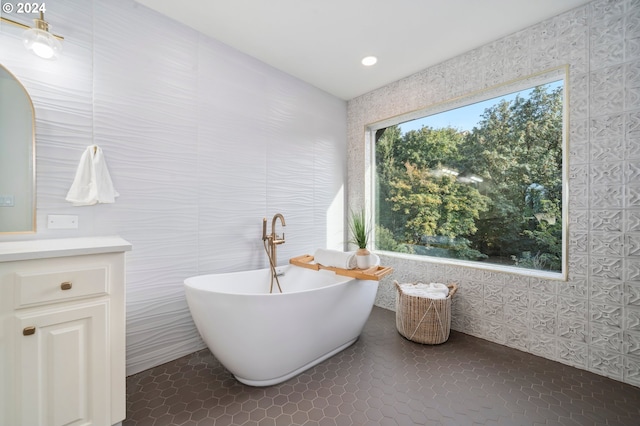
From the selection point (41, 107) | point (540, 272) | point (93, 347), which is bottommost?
point (93, 347)

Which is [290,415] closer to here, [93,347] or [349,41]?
[93,347]

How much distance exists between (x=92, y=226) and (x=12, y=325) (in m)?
0.75

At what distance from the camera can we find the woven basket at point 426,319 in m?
2.27

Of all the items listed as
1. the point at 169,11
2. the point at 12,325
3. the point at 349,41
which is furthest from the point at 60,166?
the point at 349,41

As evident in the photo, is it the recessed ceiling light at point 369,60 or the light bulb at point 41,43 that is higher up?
the recessed ceiling light at point 369,60

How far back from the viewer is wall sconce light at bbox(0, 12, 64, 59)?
4.75 ft

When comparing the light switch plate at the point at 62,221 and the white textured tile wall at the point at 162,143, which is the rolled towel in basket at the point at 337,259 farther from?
the light switch plate at the point at 62,221

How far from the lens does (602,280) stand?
1847mm

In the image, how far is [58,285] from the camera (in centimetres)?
118

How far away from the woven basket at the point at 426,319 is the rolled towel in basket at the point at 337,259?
1.99 feet

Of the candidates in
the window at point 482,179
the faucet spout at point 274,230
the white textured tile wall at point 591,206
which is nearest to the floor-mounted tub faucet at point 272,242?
the faucet spout at point 274,230

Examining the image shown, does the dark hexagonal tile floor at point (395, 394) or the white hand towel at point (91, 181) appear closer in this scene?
the dark hexagonal tile floor at point (395, 394)

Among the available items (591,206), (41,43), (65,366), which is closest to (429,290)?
(591,206)

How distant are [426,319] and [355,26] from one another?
7.94 feet
